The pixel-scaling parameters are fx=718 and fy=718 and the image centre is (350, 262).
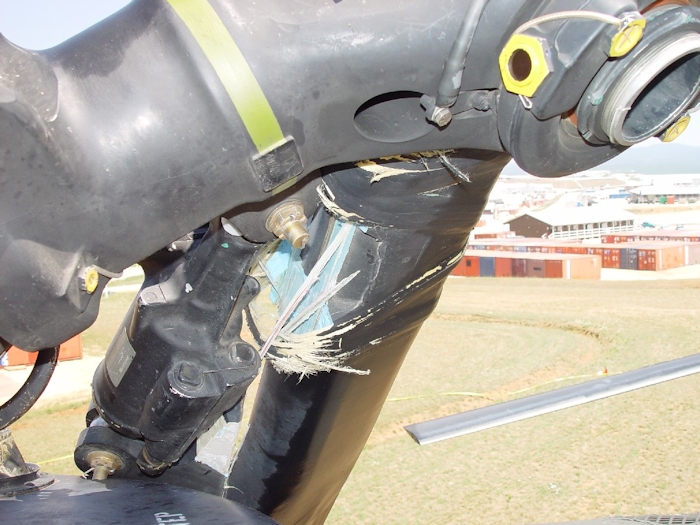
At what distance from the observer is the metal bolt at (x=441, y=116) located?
3.16ft

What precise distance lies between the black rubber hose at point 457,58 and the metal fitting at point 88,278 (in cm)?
→ 51

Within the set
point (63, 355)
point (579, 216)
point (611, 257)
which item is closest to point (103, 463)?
point (63, 355)

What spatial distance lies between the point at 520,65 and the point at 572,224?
117 ft

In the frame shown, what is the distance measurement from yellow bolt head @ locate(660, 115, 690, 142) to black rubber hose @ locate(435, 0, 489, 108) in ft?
0.99

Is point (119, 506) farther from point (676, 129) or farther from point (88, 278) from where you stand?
point (676, 129)

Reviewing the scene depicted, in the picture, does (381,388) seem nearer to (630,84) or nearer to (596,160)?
(596,160)

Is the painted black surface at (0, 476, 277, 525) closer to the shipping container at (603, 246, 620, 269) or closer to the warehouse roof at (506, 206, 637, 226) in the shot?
the shipping container at (603, 246, 620, 269)

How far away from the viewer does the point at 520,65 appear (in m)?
0.90

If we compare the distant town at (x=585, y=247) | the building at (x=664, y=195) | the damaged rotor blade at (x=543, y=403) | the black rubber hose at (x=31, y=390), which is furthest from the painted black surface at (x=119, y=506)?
the building at (x=664, y=195)

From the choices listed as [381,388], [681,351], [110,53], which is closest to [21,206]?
[110,53]

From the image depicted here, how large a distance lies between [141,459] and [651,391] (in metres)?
8.85

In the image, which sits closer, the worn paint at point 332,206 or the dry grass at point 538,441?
the worn paint at point 332,206

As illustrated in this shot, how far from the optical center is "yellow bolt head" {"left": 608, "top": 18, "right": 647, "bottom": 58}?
825 millimetres

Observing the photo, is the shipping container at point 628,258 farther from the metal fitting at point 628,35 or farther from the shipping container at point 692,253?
the metal fitting at point 628,35
